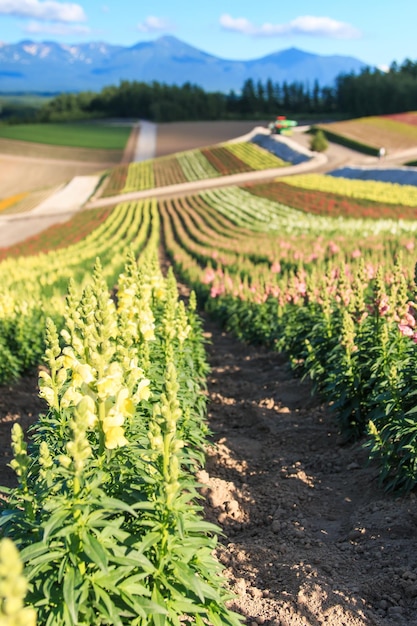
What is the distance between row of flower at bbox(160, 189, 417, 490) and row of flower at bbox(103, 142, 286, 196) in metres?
45.1

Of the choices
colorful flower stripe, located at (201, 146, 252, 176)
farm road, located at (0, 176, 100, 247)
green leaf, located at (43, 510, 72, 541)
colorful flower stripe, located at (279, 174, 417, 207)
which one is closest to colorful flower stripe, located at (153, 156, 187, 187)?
colorful flower stripe, located at (201, 146, 252, 176)

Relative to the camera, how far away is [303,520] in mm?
5695

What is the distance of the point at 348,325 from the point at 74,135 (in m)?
104

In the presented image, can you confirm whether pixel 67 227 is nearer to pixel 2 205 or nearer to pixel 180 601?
pixel 2 205

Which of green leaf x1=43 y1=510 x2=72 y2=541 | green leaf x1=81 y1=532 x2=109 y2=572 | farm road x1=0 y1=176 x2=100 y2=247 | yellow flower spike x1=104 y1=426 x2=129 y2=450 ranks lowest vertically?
farm road x1=0 y1=176 x2=100 y2=247

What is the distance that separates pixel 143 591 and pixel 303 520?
9.32ft

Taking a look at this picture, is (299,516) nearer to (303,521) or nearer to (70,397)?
(303,521)

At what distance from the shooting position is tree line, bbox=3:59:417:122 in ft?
392

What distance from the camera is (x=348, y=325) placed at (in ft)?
22.6

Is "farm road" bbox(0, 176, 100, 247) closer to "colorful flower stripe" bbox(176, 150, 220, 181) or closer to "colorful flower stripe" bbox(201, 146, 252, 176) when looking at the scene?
"colorful flower stripe" bbox(176, 150, 220, 181)

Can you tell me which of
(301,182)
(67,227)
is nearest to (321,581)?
(67,227)

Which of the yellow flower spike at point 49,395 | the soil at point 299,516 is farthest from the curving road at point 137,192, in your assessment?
the yellow flower spike at point 49,395

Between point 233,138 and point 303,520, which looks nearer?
point 303,520

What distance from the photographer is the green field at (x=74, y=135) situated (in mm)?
96562
